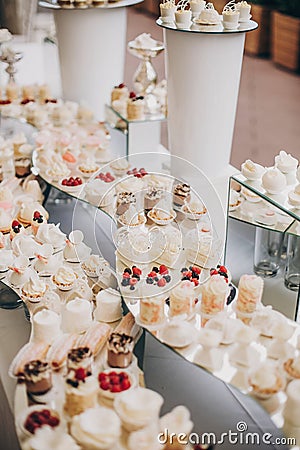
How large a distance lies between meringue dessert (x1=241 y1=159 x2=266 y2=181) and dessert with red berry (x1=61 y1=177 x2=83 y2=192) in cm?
71

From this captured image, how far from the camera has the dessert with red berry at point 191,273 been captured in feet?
5.68

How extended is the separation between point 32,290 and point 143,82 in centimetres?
149

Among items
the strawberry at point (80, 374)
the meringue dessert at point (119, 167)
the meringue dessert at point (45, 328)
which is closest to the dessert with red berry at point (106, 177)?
the meringue dessert at point (119, 167)

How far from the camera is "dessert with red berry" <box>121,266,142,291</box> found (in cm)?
172

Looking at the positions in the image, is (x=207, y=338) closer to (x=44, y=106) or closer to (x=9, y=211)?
A: (x=9, y=211)

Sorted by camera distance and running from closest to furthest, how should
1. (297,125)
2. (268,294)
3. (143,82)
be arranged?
(268,294) < (143,82) < (297,125)

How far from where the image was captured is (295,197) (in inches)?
69.6

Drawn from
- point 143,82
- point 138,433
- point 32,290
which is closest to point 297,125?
point 143,82

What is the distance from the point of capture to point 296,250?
1.87 m

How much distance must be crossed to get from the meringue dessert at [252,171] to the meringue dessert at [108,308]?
55 centimetres

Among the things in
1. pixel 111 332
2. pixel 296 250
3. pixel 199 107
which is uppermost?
pixel 199 107

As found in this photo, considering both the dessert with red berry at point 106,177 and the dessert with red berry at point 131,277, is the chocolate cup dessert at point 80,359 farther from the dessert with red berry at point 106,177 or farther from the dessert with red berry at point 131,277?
the dessert with red berry at point 106,177

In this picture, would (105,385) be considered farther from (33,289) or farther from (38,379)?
(33,289)


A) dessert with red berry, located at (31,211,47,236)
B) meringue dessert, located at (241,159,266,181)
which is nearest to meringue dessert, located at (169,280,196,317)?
meringue dessert, located at (241,159,266,181)
